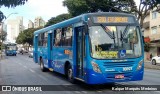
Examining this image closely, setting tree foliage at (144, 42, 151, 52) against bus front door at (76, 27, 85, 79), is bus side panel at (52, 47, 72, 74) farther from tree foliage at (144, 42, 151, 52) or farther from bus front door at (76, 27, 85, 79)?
tree foliage at (144, 42, 151, 52)

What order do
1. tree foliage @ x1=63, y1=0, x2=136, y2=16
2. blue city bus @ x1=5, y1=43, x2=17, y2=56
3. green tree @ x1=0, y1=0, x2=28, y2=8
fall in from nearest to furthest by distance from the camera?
green tree @ x1=0, y1=0, x2=28, y2=8, tree foliage @ x1=63, y1=0, x2=136, y2=16, blue city bus @ x1=5, y1=43, x2=17, y2=56

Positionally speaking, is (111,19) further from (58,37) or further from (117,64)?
(58,37)

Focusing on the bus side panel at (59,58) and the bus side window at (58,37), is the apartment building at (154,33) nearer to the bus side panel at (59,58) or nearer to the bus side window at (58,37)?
the bus side panel at (59,58)

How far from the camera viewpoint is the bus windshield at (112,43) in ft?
41.0

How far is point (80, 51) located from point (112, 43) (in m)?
1.63

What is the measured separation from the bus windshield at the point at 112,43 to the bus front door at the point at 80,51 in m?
0.75

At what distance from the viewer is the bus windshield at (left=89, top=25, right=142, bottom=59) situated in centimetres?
1248

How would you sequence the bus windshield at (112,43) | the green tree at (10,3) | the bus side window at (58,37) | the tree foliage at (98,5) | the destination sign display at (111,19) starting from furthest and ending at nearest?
1. the tree foliage at (98,5)
2. the bus side window at (58,37)
3. the destination sign display at (111,19)
4. the bus windshield at (112,43)
5. the green tree at (10,3)

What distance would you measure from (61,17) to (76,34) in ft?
216

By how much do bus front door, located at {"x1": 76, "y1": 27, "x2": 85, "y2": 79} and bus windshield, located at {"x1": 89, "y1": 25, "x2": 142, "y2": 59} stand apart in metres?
0.75

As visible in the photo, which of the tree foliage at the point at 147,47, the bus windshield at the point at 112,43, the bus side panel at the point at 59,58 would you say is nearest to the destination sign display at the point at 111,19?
the bus windshield at the point at 112,43

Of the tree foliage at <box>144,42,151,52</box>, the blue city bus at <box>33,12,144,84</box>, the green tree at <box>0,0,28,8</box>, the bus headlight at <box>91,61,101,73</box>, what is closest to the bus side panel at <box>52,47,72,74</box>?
the blue city bus at <box>33,12,144,84</box>

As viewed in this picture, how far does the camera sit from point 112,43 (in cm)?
1259

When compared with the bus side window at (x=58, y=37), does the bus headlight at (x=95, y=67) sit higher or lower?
lower
